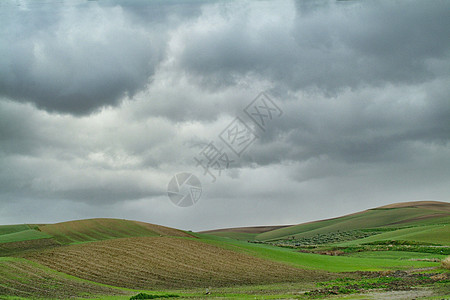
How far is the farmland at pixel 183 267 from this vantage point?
95.0 feet

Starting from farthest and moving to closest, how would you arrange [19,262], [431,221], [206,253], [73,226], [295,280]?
[431,221]
[73,226]
[206,253]
[19,262]
[295,280]

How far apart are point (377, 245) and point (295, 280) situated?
4255 centimetres

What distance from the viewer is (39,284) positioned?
1236 inches

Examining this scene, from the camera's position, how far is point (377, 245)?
74.1 m

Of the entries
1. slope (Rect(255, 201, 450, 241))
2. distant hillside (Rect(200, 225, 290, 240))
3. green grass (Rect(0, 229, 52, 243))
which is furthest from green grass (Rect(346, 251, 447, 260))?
distant hillside (Rect(200, 225, 290, 240))

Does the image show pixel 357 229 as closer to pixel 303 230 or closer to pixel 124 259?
pixel 303 230

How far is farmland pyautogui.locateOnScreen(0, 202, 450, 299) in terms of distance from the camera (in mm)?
28969

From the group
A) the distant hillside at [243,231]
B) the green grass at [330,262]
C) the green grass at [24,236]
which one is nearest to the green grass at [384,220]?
the distant hillside at [243,231]

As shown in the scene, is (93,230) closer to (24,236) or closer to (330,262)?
(24,236)

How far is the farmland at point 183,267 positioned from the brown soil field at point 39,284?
69 mm

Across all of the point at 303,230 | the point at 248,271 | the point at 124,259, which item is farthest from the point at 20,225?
the point at 303,230

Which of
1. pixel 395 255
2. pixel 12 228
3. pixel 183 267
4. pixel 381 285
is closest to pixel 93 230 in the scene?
pixel 12 228

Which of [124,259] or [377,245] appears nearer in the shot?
[124,259]

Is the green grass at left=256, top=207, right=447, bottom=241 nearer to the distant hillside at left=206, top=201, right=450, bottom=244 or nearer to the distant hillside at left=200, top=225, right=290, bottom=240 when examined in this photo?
the distant hillside at left=206, top=201, right=450, bottom=244
